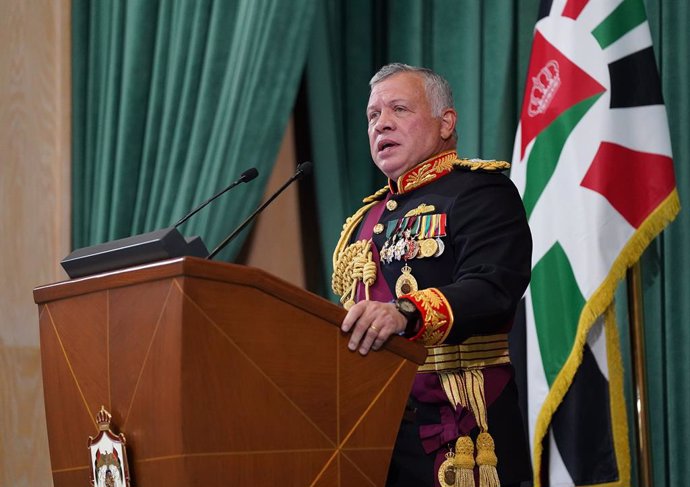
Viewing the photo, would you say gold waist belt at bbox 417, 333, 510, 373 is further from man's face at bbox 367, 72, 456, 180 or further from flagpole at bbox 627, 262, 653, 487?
flagpole at bbox 627, 262, 653, 487

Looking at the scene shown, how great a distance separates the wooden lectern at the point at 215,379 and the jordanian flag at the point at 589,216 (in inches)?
64.3

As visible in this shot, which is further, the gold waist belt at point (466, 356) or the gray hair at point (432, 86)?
the gray hair at point (432, 86)

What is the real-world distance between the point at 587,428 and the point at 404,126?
1.36 m

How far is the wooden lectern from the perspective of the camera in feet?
4.93

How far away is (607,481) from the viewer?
3242 millimetres

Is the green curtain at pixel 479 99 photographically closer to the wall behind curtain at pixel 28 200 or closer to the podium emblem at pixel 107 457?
the wall behind curtain at pixel 28 200

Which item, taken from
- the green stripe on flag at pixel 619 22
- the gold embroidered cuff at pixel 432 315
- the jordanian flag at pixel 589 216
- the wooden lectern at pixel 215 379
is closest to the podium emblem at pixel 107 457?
the wooden lectern at pixel 215 379

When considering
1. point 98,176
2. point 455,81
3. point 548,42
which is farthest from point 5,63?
point 548,42

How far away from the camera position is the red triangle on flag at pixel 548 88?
3447 mm

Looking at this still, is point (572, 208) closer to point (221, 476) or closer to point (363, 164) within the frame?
point (363, 164)

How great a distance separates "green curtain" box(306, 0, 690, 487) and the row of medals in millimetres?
1510

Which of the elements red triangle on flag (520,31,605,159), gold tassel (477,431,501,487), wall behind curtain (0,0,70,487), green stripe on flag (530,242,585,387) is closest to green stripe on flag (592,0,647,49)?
red triangle on flag (520,31,605,159)

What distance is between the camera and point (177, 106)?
3.91 meters

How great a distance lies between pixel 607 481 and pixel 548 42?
1.45 meters
